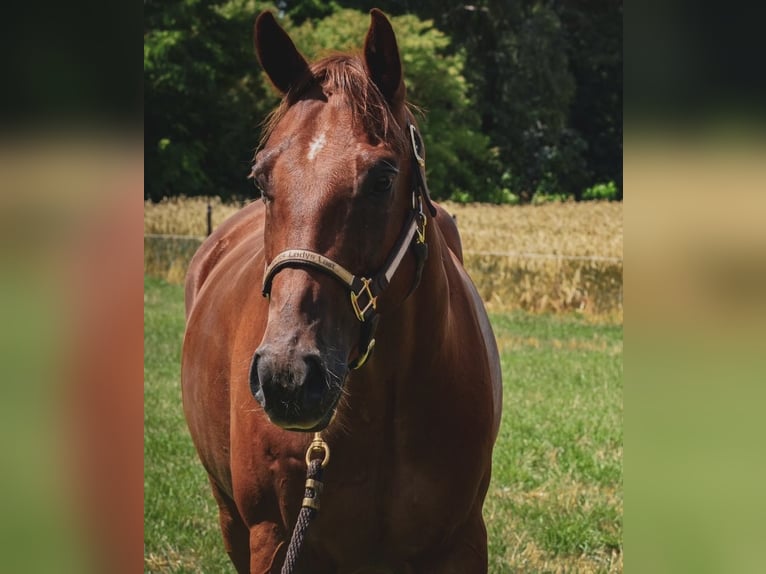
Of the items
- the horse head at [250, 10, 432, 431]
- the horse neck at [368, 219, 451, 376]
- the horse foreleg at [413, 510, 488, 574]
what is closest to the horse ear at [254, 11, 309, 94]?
the horse head at [250, 10, 432, 431]

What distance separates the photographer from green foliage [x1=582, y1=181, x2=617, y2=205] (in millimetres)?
28781

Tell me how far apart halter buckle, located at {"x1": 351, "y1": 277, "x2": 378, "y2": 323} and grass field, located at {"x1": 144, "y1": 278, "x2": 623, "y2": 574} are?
2683mm

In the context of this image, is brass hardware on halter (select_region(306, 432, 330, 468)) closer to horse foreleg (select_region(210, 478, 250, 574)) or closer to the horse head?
the horse head

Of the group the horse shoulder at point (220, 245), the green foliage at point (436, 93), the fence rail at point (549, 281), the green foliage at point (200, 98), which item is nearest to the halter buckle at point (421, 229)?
the horse shoulder at point (220, 245)

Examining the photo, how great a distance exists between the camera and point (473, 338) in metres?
2.76

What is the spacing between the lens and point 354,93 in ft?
7.00

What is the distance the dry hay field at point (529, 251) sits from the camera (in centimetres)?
1296

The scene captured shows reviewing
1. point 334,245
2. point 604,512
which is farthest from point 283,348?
point 604,512

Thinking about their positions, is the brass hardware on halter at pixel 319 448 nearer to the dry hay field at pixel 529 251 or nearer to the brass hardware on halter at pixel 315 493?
the brass hardware on halter at pixel 315 493

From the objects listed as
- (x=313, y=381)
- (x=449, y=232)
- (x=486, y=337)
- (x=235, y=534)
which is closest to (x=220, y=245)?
(x=449, y=232)
